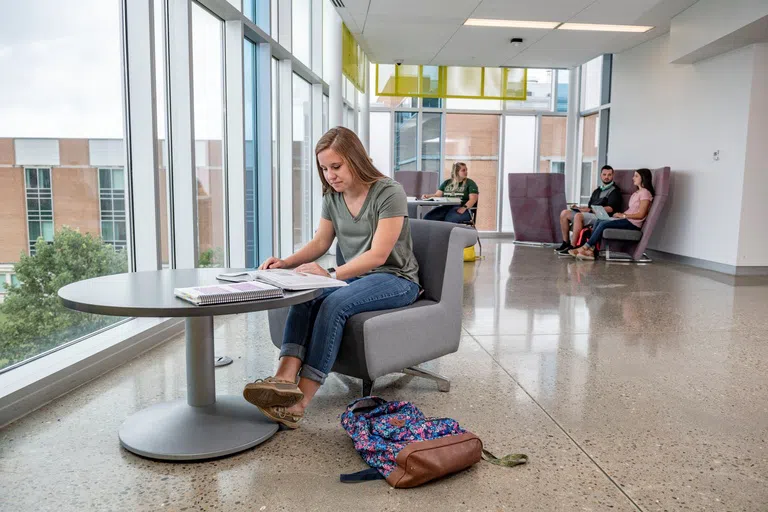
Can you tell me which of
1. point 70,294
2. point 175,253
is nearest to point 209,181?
point 175,253

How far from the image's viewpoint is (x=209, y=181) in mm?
4375

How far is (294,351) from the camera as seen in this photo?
228 centimetres

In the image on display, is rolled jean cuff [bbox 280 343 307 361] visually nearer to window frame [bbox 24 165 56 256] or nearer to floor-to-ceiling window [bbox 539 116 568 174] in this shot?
window frame [bbox 24 165 56 256]

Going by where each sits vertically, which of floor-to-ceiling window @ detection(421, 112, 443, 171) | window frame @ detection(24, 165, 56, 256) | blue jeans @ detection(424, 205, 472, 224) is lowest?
blue jeans @ detection(424, 205, 472, 224)

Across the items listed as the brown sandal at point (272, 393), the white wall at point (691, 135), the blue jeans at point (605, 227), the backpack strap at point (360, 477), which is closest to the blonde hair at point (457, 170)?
the blue jeans at point (605, 227)

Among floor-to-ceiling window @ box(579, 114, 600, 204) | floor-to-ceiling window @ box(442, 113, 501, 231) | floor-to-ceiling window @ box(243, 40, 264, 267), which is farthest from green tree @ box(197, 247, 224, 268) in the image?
floor-to-ceiling window @ box(579, 114, 600, 204)

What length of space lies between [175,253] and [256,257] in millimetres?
1793

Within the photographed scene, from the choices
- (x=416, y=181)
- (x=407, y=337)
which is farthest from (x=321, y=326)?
(x=416, y=181)

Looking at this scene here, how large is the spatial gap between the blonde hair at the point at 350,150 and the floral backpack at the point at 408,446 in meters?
0.94

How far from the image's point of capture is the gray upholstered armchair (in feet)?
7.65

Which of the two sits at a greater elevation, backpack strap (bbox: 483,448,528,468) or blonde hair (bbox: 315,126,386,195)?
blonde hair (bbox: 315,126,386,195)

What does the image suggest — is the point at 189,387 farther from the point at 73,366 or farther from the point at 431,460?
the point at 431,460

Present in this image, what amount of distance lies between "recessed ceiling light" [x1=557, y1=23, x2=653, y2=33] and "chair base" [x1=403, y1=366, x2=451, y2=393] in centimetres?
637

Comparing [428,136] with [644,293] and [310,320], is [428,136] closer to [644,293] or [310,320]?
[644,293]
